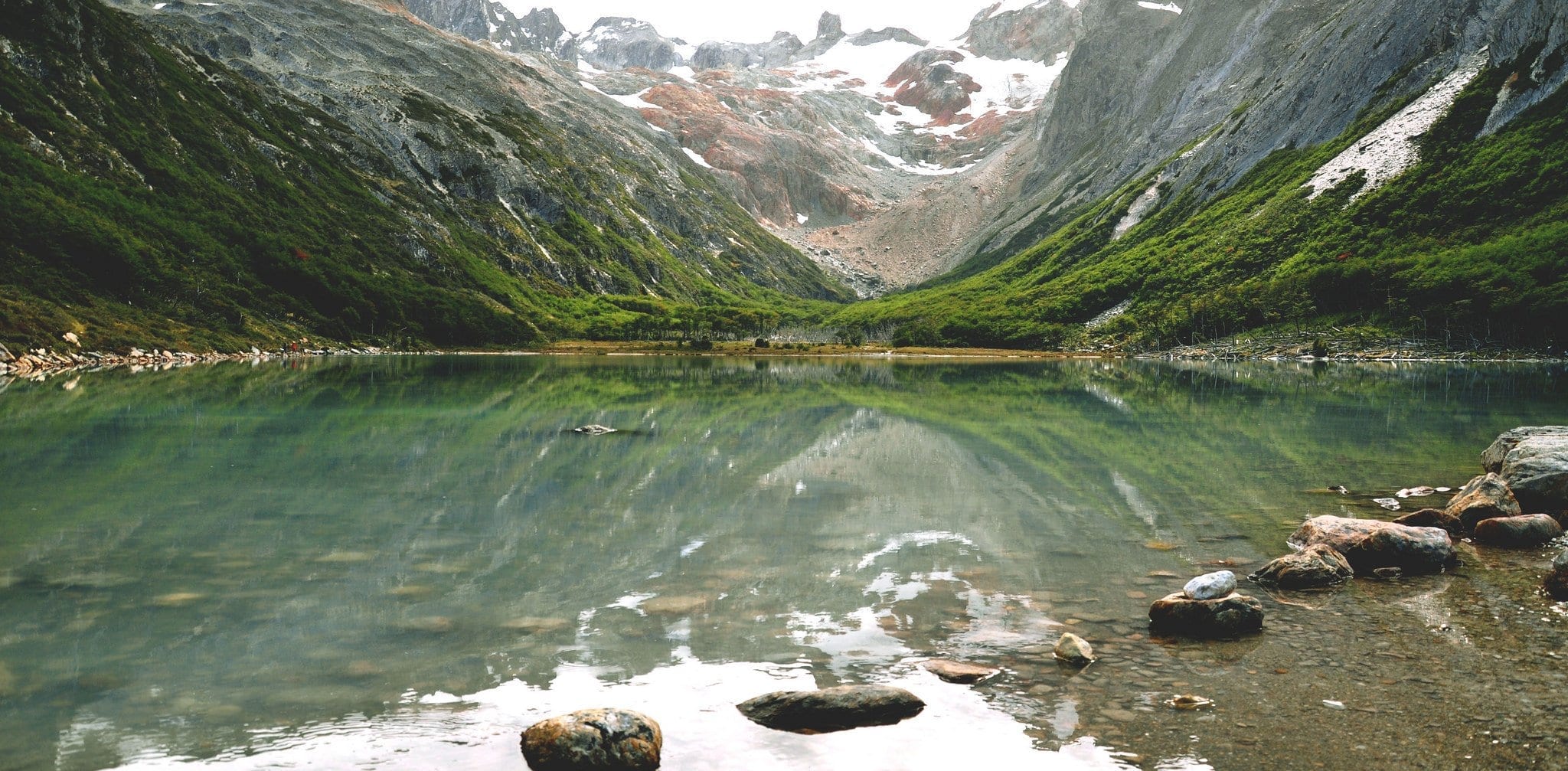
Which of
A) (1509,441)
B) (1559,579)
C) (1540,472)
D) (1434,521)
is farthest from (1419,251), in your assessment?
(1559,579)

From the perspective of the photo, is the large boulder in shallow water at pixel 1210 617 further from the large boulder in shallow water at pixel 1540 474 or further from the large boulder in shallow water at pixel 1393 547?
the large boulder in shallow water at pixel 1540 474

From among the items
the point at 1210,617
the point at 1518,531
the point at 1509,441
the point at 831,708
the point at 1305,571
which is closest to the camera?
the point at 831,708

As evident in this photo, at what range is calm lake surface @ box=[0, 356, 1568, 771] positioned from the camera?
1036 cm

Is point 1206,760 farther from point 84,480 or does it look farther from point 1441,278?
point 1441,278

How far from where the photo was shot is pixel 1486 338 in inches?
5226

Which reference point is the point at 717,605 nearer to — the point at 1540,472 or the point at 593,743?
the point at 593,743

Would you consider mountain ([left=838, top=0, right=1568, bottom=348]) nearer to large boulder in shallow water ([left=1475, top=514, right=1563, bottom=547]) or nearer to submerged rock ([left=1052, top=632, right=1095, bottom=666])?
large boulder in shallow water ([left=1475, top=514, right=1563, bottom=547])

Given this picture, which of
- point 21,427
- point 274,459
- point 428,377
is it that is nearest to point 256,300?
point 428,377

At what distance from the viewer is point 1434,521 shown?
21.0 m

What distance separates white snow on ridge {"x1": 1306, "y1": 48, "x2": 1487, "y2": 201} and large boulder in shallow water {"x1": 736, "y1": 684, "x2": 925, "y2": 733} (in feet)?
665

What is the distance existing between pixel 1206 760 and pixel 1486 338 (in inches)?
6367

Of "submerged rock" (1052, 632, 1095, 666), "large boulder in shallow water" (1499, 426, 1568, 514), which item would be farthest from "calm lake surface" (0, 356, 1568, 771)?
"large boulder in shallow water" (1499, 426, 1568, 514)

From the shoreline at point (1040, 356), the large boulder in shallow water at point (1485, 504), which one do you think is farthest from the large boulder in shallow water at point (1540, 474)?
the shoreline at point (1040, 356)

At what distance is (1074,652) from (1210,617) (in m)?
2.79
